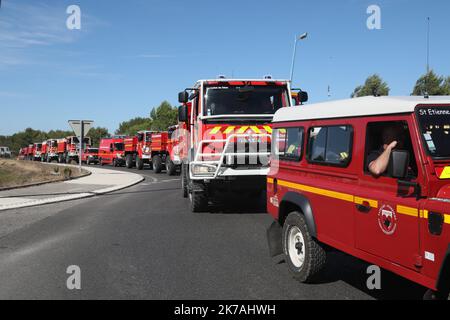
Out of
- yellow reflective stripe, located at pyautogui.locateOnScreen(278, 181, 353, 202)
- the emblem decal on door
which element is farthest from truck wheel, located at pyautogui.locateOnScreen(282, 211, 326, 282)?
the emblem decal on door

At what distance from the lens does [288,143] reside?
5809mm

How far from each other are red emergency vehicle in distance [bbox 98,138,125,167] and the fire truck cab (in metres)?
32.9

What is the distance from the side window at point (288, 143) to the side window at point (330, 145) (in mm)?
241

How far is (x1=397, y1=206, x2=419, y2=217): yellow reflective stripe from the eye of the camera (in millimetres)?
3434

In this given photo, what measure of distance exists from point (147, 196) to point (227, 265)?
912 cm

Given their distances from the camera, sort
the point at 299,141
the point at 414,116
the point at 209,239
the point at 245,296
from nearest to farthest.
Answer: the point at 414,116
the point at 245,296
the point at 299,141
the point at 209,239

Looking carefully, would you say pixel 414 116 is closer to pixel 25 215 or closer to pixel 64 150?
pixel 25 215

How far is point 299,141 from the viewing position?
215 inches

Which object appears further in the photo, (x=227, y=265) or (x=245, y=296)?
(x=227, y=265)

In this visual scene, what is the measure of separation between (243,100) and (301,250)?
19.4 feet

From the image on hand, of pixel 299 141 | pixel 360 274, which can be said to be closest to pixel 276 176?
pixel 299 141

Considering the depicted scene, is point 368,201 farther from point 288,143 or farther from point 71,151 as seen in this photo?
point 71,151

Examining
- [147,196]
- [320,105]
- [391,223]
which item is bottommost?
[147,196]

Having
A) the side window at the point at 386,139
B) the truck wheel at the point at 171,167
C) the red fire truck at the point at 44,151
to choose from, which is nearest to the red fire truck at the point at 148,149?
the truck wheel at the point at 171,167
